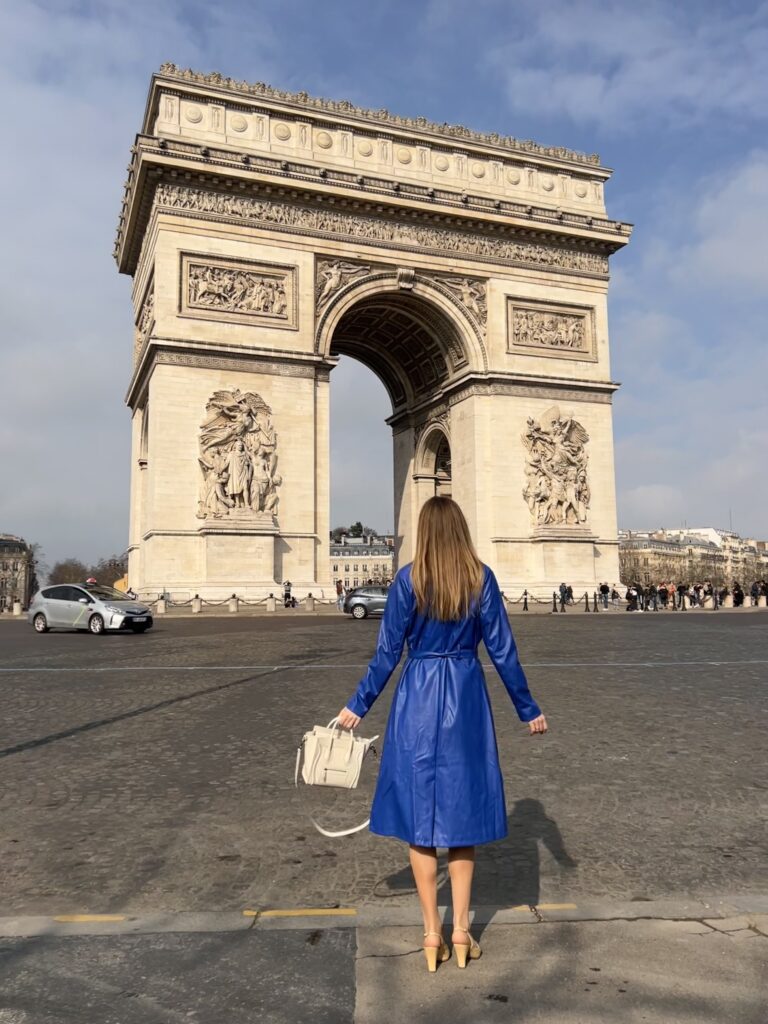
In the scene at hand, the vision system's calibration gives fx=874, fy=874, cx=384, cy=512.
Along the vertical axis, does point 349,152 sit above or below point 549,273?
above

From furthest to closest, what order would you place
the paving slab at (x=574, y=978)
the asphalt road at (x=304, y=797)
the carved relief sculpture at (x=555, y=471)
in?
the carved relief sculpture at (x=555, y=471) → the asphalt road at (x=304, y=797) → the paving slab at (x=574, y=978)

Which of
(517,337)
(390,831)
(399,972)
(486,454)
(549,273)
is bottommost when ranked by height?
(399,972)

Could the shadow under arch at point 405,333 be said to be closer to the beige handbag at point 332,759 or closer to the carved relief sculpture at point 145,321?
the carved relief sculpture at point 145,321

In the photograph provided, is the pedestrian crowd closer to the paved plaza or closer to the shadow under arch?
the shadow under arch

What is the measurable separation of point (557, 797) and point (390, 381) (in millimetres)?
31415

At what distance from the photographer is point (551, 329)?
29625 mm

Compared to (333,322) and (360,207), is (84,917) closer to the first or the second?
(333,322)

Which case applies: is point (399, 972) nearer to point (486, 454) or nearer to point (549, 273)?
point (486, 454)

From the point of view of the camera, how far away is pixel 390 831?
106 inches

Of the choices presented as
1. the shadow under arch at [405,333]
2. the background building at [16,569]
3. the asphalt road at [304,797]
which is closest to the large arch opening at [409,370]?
the shadow under arch at [405,333]

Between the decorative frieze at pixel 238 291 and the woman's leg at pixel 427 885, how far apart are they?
934 inches

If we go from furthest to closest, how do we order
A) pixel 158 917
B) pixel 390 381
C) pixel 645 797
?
pixel 390 381 < pixel 645 797 < pixel 158 917

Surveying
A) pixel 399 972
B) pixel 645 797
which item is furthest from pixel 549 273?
pixel 399 972

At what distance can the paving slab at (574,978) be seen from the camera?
2.20 meters
